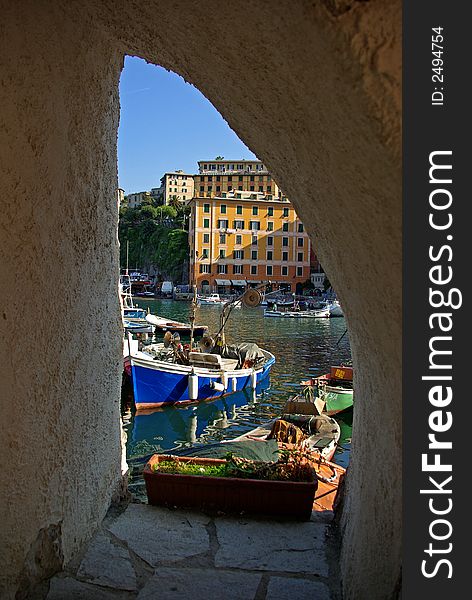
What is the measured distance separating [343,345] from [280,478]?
26912 mm

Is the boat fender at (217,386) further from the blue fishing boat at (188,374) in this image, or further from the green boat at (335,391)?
the green boat at (335,391)

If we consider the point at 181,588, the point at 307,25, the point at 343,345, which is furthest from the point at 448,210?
the point at 343,345

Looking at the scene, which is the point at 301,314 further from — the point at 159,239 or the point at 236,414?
the point at 159,239

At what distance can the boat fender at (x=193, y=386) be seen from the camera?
17.1 m

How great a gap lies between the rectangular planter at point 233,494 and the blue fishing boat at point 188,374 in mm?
12272

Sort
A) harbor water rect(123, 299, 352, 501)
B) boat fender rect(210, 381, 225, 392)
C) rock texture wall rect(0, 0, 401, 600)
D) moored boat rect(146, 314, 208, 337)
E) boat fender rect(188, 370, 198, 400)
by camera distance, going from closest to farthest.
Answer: rock texture wall rect(0, 0, 401, 600), harbor water rect(123, 299, 352, 501), boat fender rect(188, 370, 198, 400), boat fender rect(210, 381, 225, 392), moored boat rect(146, 314, 208, 337)

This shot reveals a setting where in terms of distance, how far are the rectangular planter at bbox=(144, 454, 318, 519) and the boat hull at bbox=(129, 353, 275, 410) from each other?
12272 mm

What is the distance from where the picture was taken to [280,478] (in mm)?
4129

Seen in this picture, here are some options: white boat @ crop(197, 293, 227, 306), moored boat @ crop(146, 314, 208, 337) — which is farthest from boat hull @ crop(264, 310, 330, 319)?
moored boat @ crop(146, 314, 208, 337)

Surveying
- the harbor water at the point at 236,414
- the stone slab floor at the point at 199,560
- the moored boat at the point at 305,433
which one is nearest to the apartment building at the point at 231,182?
the harbor water at the point at 236,414

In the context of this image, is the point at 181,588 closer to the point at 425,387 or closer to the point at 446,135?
the point at 425,387

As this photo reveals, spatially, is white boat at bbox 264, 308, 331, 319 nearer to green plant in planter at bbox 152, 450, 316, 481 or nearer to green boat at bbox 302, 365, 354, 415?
green boat at bbox 302, 365, 354, 415

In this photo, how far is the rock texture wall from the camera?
1552mm

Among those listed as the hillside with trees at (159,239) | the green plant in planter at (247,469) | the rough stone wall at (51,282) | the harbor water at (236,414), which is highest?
the hillside with trees at (159,239)
